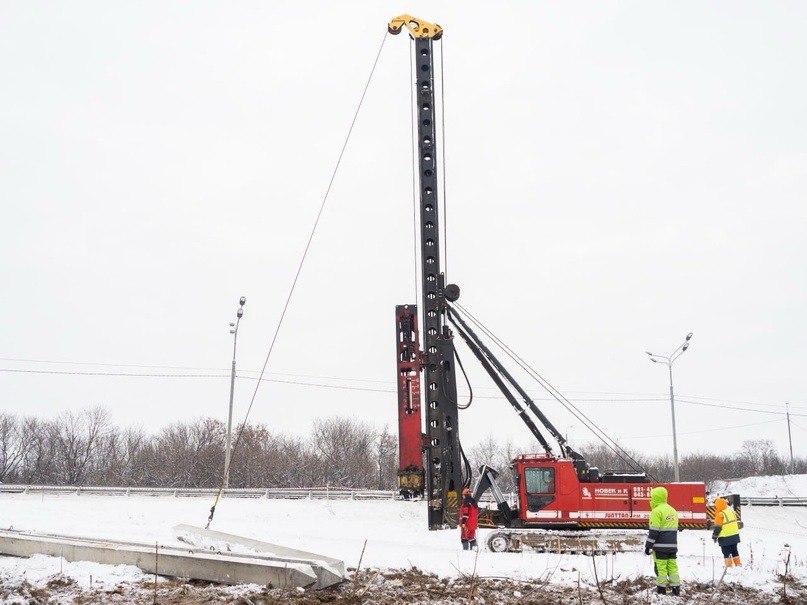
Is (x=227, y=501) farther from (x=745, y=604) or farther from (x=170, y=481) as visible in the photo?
(x=745, y=604)

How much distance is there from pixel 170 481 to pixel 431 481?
4238 centimetres

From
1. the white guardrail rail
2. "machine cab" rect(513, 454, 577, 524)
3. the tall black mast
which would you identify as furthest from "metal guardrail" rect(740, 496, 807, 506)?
the tall black mast

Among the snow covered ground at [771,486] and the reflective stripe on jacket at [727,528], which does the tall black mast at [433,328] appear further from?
the snow covered ground at [771,486]

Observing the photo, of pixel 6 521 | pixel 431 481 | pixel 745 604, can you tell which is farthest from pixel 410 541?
pixel 745 604

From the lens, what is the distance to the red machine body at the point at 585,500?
17688 millimetres

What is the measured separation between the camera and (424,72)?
20391mm

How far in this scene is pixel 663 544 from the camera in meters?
9.98

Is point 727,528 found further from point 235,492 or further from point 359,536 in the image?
point 235,492

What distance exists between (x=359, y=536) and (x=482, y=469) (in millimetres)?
8244

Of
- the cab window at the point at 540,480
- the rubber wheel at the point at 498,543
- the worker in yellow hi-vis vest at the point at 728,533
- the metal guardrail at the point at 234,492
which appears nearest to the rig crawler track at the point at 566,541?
the rubber wheel at the point at 498,543

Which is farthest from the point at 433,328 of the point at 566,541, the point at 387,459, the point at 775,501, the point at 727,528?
the point at 387,459

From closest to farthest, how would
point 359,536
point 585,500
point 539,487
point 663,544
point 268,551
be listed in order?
1. point 663,544
2. point 268,551
3. point 585,500
4. point 539,487
5. point 359,536

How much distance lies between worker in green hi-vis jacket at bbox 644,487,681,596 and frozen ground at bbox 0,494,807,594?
70 cm

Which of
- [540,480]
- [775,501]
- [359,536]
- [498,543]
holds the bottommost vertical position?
[775,501]
